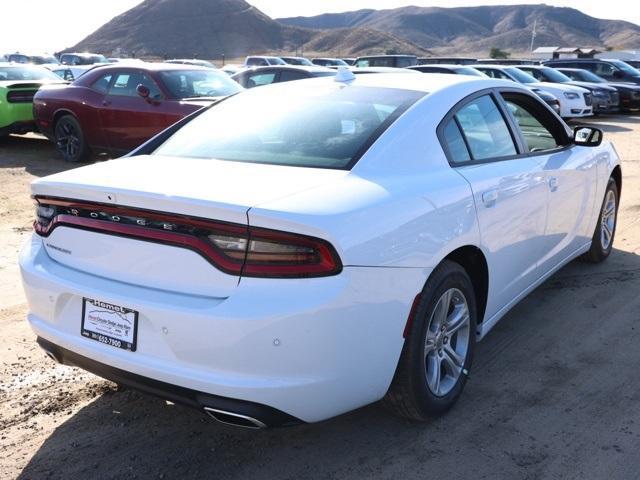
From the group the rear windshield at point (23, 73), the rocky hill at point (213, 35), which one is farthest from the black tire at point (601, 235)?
the rocky hill at point (213, 35)

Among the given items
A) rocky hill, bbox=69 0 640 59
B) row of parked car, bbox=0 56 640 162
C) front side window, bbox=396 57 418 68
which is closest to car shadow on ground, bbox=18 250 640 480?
row of parked car, bbox=0 56 640 162

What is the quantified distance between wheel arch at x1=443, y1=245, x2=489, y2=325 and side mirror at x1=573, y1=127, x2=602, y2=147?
1.70 meters

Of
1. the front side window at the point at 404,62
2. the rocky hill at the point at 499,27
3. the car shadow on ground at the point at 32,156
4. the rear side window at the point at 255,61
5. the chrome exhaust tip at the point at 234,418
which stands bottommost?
the car shadow on ground at the point at 32,156

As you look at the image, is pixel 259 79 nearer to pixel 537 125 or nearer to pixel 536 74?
pixel 536 74

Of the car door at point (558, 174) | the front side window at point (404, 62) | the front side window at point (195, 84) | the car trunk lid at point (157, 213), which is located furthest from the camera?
the front side window at point (404, 62)

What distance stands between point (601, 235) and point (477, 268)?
2482 mm

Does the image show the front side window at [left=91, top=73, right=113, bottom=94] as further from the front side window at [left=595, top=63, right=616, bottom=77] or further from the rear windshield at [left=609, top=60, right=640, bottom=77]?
the rear windshield at [left=609, top=60, right=640, bottom=77]

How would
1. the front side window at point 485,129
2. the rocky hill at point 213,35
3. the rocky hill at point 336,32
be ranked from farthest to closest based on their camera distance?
the rocky hill at point 336,32 < the rocky hill at point 213,35 < the front side window at point 485,129

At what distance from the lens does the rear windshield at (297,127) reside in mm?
3326

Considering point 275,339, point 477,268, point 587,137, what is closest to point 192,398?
point 275,339

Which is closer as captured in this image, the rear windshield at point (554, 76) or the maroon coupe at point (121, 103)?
the maroon coupe at point (121, 103)

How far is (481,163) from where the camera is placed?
3.70 m

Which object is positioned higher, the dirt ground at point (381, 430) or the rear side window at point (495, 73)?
the rear side window at point (495, 73)

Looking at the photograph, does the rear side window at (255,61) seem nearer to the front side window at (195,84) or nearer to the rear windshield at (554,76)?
the rear windshield at (554,76)
